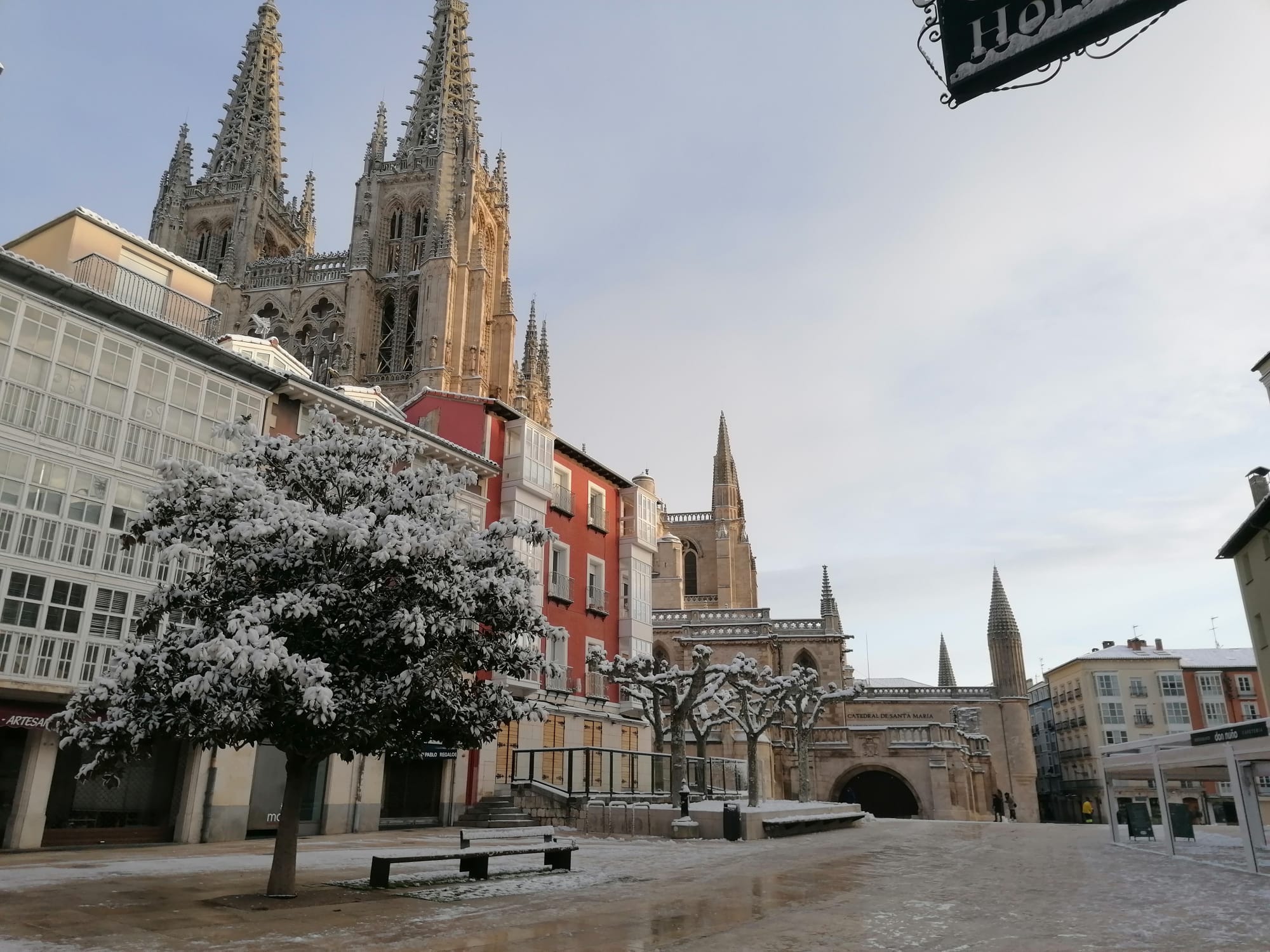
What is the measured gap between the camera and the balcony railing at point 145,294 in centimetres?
2197

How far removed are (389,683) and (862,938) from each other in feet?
20.1

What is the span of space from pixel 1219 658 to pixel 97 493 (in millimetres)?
77198

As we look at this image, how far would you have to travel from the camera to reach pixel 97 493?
19.3 metres

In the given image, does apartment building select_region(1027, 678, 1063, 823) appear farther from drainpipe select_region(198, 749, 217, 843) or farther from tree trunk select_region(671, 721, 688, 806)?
drainpipe select_region(198, 749, 217, 843)

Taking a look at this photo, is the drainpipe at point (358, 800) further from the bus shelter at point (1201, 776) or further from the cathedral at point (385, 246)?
the cathedral at point (385, 246)

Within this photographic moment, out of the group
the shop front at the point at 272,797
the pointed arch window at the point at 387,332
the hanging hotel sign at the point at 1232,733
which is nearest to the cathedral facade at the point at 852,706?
the hanging hotel sign at the point at 1232,733

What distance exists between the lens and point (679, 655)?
152 ft

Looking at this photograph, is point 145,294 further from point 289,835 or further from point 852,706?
point 852,706

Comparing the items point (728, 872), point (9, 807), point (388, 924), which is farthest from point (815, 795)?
point (388, 924)

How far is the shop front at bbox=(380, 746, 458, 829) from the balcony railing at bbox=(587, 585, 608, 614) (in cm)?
874

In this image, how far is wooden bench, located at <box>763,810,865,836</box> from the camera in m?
24.2

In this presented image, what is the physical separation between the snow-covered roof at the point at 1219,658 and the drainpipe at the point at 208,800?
7119 cm

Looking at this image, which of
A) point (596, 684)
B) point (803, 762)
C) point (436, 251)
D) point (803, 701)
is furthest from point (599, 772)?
point (436, 251)

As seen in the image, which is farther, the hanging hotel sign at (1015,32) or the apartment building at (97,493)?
the apartment building at (97,493)
